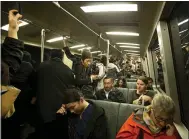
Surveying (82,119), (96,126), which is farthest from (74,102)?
(96,126)

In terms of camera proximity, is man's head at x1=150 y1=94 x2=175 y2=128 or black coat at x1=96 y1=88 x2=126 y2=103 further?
black coat at x1=96 y1=88 x2=126 y2=103

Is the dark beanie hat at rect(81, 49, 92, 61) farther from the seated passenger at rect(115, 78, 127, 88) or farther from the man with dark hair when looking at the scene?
the seated passenger at rect(115, 78, 127, 88)

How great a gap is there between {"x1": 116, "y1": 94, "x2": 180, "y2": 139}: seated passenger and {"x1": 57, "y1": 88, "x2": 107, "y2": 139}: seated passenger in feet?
0.75

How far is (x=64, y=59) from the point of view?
2480 mm

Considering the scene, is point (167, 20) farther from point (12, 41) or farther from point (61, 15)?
point (12, 41)

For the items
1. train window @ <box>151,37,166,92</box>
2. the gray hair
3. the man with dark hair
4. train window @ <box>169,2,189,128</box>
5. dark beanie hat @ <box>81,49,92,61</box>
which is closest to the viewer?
the gray hair

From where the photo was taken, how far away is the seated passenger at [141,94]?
8.60 ft

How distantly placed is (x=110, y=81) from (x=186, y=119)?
4.30ft

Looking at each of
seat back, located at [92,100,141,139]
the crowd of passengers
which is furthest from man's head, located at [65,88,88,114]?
seat back, located at [92,100,141,139]

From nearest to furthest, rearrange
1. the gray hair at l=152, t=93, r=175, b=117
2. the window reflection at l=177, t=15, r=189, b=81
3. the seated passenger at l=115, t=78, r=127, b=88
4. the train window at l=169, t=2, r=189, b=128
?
1. the gray hair at l=152, t=93, r=175, b=117
2. the window reflection at l=177, t=15, r=189, b=81
3. the train window at l=169, t=2, r=189, b=128
4. the seated passenger at l=115, t=78, r=127, b=88

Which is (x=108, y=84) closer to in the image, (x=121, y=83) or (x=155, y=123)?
(x=121, y=83)

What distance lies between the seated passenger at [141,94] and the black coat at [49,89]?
3.91 feet

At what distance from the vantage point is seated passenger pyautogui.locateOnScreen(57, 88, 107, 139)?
1660 mm

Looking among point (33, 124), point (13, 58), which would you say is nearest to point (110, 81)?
point (33, 124)
